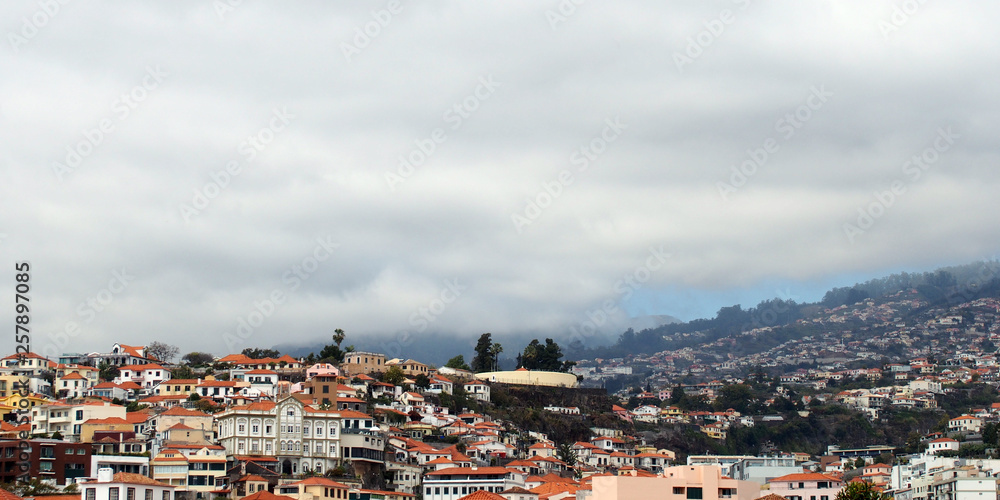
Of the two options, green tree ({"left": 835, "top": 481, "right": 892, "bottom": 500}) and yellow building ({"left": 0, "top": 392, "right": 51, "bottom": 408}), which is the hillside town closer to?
yellow building ({"left": 0, "top": 392, "right": 51, "bottom": 408})

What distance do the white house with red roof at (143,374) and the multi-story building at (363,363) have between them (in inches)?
754

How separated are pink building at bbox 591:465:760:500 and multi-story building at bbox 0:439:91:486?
30.7 m

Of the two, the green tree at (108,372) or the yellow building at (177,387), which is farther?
the green tree at (108,372)

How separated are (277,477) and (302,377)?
115 feet

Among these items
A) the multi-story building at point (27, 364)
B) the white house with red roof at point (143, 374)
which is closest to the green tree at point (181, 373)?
the white house with red roof at point (143, 374)

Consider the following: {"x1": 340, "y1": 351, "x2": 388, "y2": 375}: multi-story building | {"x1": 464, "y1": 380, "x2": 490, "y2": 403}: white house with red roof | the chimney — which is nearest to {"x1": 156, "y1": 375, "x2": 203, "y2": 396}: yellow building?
{"x1": 340, "y1": 351, "x2": 388, "y2": 375}: multi-story building

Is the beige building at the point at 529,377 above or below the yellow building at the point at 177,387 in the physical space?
above

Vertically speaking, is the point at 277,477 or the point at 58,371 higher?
the point at 58,371

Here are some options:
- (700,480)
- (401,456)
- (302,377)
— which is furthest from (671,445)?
(700,480)

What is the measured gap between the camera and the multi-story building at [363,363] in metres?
124

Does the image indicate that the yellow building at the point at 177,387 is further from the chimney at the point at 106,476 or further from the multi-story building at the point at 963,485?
the multi-story building at the point at 963,485

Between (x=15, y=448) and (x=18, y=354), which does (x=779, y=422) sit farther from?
(x=15, y=448)

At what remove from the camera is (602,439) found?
396ft

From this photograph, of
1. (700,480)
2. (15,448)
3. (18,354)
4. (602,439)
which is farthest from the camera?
(602,439)
